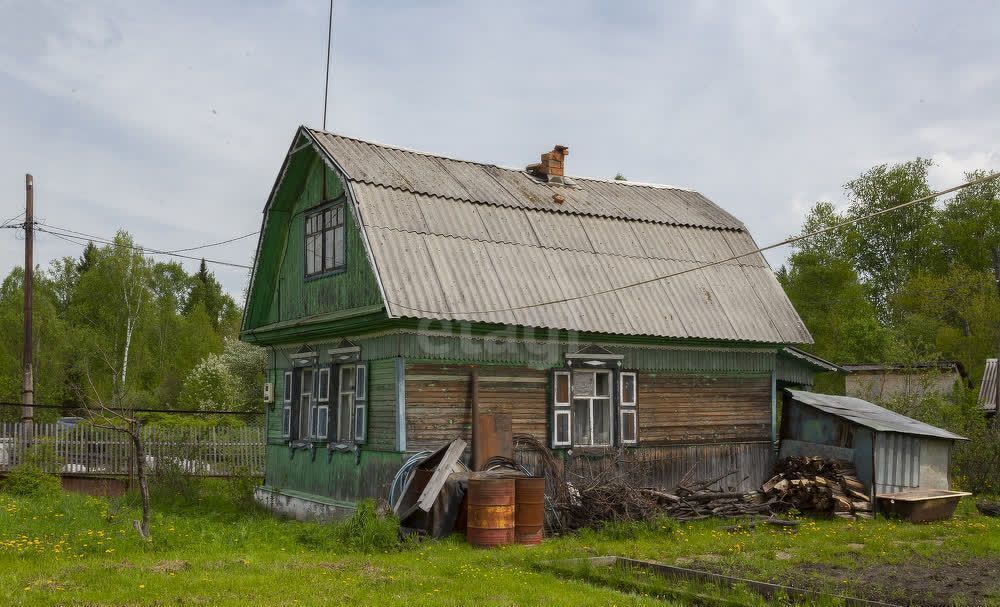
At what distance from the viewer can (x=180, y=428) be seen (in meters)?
20.2

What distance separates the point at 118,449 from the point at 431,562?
481 inches

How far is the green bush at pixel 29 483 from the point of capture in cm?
1812

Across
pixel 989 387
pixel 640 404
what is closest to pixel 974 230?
pixel 989 387

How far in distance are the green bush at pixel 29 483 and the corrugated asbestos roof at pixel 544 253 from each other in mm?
8822

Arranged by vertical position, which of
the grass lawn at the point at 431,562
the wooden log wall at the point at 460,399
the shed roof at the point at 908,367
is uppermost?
the shed roof at the point at 908,367

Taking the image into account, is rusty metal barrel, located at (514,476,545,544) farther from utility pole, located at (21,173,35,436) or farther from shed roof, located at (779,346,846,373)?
utility pole, located at (21,173,35,436)

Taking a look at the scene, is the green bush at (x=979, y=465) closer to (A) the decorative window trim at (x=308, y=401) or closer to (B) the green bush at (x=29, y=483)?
(A) the decorative window trim at (x=308, y=401)

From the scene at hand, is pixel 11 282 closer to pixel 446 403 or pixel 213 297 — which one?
pixel 213 297

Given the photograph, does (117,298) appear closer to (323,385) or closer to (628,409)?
(323,385)

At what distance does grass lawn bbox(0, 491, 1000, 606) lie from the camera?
884 cm

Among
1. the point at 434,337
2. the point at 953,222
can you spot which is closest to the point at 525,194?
the point at 434,337

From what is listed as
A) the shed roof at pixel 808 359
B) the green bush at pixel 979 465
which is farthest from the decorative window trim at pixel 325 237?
the green bush at pixel 979 465

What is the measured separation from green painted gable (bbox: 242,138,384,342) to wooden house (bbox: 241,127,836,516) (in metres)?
0.04

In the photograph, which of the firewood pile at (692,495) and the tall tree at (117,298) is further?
the tall tree at (117,298)
